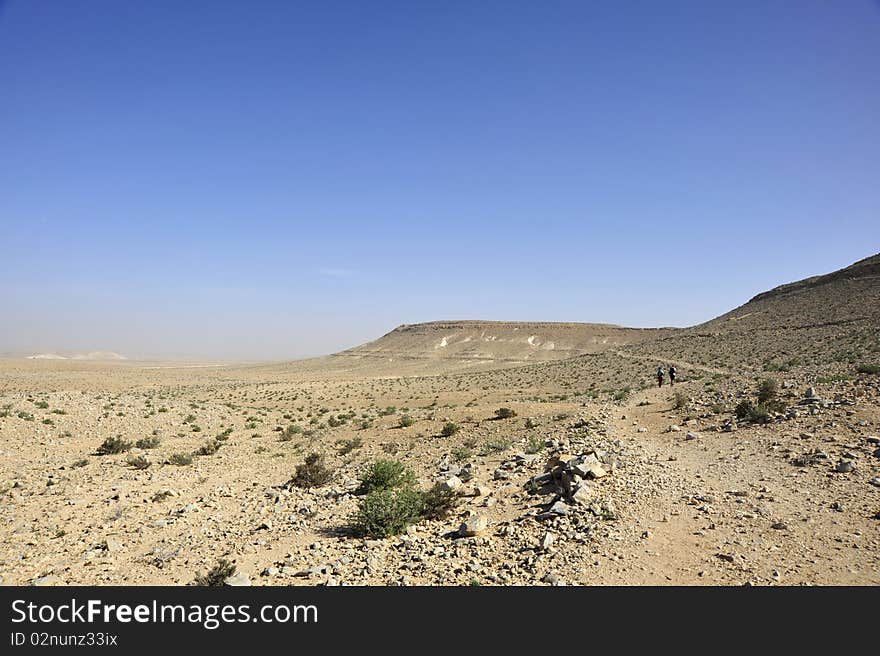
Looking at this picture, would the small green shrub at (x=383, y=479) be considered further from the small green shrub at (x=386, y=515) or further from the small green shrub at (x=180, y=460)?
the small green shrub at (x=180, y=460)

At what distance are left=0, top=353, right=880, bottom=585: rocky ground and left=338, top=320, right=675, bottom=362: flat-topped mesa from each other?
254 feet

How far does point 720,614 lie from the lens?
16.6ft

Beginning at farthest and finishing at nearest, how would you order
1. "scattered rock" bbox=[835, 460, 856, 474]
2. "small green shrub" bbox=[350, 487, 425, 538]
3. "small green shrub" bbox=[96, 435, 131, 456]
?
"small green shrub" bbox=[96, 435, 131, 456] < "scattered rock" bbox=[835, 460, 856, 474] < "small green shrub" bbox=[350, 487, 425, 538]

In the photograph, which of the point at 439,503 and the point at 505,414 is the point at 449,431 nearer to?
the point at 505,414

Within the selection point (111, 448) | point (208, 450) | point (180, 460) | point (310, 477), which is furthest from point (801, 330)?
point (111, 448)

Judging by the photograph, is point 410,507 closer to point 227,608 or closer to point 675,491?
point 227,608

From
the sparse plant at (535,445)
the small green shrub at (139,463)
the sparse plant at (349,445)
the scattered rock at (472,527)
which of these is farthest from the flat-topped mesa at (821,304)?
the small green shrub at (139,463)

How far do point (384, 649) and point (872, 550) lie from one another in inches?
254

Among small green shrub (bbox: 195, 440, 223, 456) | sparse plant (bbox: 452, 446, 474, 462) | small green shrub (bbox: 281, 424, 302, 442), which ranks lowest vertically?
small green shrub (bbox: 281, 424, 302, 442)

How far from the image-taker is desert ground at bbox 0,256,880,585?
6520 mm

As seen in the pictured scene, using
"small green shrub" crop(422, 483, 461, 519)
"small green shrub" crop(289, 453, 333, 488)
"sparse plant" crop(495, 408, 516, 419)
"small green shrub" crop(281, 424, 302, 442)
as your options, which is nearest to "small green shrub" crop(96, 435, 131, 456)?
"small green shrub" crop(281, 424, 302, 442)

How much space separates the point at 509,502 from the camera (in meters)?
9.18

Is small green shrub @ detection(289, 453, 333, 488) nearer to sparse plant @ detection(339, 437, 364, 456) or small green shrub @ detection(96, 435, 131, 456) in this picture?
sparse plant @ detection(339, 437, 364, 456)

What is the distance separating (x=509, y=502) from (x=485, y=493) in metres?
0.76
